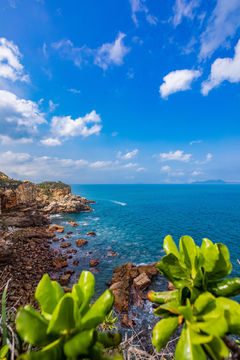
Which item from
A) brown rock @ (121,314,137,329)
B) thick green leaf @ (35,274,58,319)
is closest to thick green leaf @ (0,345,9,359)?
thick green leaf @ (35,274,58,319)

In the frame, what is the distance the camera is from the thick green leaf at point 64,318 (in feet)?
3.31

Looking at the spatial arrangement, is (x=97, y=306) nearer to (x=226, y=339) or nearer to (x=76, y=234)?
(x=226, y=339)

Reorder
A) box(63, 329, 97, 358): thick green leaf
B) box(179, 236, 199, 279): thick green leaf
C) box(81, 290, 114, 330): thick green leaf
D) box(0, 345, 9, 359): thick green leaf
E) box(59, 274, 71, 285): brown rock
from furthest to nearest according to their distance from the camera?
1. box(59, 274, 71, 285): brown rock
2. box(179, 236, 199, 279): thick green leaf
3. box(0, 345, 9, 359): thick green leaf
4. box(81, 290, 114, 330): thick green leaf
5. box(63, 329, 97, 358): thick green leaf

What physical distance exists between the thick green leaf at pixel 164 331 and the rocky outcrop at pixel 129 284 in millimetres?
12794

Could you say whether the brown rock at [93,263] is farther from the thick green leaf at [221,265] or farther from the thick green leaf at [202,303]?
the thick green leaf at [202,303]

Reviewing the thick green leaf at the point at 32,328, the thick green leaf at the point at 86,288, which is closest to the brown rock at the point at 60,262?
the thick green leaf at the point at 86,288

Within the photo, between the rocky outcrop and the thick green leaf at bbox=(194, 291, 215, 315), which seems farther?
the rocky outcrop

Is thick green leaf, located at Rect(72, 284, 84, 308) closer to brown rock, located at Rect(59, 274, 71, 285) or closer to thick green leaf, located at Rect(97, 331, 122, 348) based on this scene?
thick green leaf, located at Rect(97, 331, 122, 348)

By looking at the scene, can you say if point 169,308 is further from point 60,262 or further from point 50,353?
point 60,262

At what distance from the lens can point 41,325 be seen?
112 cm

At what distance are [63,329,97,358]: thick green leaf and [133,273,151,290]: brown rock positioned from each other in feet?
50.1

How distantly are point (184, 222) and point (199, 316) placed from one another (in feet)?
129

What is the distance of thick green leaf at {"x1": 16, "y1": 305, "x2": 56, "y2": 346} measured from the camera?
3.44ft

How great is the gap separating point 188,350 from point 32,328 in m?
1.09
